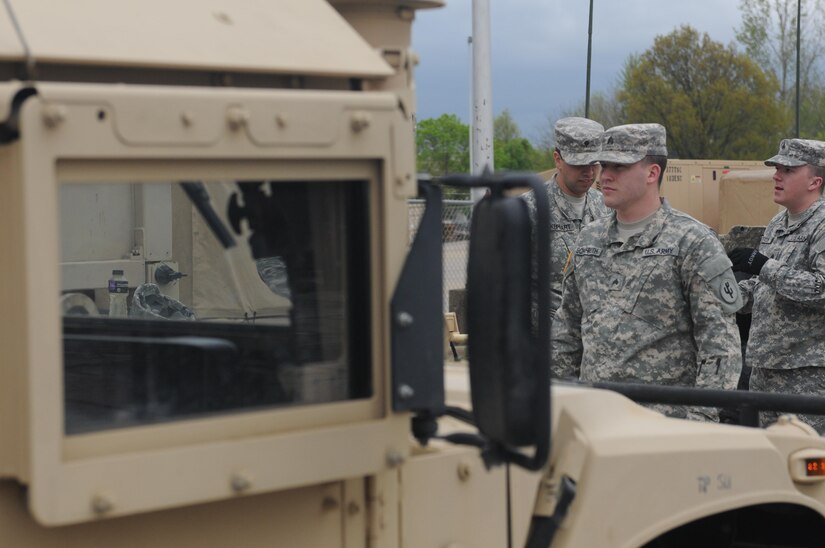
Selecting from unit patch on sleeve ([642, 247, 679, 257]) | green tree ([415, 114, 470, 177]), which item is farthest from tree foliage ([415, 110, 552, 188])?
unit patch on sleeve ([642, 247, 679, 257])

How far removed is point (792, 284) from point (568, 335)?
1.25m

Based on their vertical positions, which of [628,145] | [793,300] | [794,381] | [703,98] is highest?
[703,98]

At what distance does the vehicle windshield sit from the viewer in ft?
6.67

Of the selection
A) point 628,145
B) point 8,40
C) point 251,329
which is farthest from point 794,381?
point 8,40

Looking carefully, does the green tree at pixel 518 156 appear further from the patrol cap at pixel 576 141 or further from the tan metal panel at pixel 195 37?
the tan metal panel at pixel 195 37

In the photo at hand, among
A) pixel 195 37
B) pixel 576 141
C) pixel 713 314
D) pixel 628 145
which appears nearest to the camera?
pixel 195 37

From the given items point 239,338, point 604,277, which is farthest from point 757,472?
point 604,277

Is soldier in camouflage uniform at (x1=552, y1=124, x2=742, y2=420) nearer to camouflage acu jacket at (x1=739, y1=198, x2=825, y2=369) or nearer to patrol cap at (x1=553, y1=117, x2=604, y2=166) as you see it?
patrol cap at (x1=553, y1=117, x2=604, y2=166)

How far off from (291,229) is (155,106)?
0.32m

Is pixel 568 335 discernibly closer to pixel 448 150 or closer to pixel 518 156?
pixel 448 150

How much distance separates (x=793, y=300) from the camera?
18.8ft

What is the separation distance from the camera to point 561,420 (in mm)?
2559

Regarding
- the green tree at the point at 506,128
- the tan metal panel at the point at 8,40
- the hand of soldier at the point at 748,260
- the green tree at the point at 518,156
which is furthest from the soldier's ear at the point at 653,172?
the green tree at the point at 506,128

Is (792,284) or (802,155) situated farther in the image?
(802,155)
